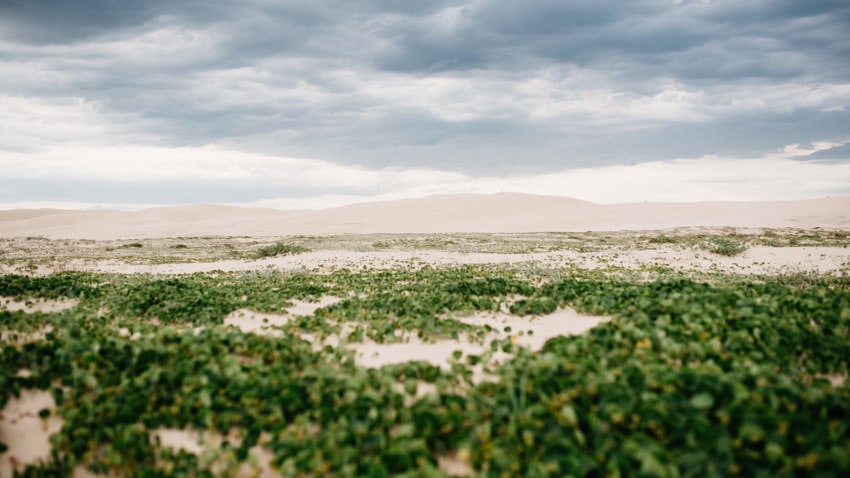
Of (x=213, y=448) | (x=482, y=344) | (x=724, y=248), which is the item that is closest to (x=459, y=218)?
(x=724, y=248)

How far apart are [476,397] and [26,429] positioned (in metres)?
5.10

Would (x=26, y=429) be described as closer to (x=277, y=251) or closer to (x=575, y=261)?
(x=575, y=261)

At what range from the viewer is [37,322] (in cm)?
856

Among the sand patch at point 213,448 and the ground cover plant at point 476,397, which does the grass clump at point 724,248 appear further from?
the sand patch at point 213,448

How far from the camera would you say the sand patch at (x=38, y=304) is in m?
11.1

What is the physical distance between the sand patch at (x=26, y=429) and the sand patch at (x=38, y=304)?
583cm

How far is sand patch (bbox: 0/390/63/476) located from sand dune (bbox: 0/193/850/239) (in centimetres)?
6969

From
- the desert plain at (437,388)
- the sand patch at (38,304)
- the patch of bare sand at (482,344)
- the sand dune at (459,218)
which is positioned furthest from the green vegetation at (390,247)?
the sand dune at (459,218)

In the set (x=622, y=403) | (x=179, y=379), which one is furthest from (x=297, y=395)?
(x=622, y=403)

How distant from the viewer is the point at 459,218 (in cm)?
9225

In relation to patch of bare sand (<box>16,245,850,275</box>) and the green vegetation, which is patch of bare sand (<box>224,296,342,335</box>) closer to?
patch of bare sand (<box>16,245,850,275</box>)

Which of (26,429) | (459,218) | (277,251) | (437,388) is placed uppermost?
(459,218)

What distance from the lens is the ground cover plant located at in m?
4.17

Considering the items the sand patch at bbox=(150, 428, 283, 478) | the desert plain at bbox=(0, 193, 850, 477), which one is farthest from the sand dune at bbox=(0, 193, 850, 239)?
the sand patch at bbox=(150, 428, 283, 478)
